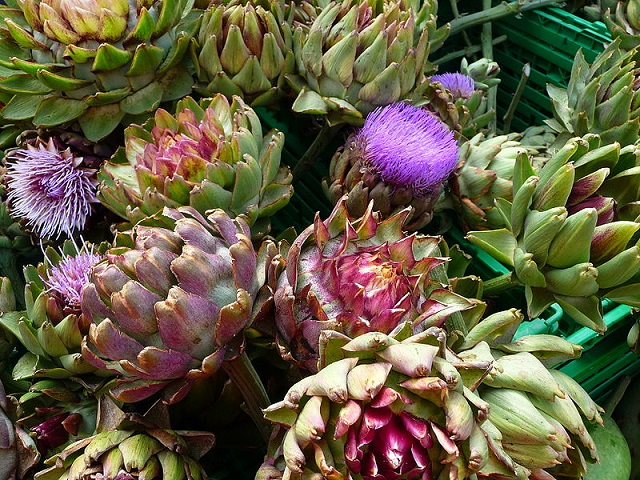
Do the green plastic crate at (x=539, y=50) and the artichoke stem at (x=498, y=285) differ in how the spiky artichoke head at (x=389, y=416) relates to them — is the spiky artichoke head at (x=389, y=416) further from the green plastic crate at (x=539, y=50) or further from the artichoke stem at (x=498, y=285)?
the green plastic crate at (x=539, y=50)

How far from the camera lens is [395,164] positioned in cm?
99

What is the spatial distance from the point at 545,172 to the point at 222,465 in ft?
2.10

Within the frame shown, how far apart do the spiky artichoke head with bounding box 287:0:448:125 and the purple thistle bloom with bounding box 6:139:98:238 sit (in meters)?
0.37

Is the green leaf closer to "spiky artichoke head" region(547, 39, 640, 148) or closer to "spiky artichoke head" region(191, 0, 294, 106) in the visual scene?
"spiky artichoke head" region(191, 0, 294, 106)

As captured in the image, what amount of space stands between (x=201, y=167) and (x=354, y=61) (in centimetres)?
32

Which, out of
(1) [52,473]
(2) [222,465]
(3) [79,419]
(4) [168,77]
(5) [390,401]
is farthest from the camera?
(4) [168,77]

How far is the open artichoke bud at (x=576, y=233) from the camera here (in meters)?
0.87

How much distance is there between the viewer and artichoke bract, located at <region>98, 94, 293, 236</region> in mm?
859

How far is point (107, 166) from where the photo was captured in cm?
95

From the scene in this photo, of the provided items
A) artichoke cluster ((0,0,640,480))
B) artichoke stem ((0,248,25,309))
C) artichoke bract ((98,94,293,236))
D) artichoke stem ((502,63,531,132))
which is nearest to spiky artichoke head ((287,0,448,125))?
artichoke cluster ((0,0,640,480))

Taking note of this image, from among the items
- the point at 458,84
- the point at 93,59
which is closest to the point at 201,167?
the point at 93,59

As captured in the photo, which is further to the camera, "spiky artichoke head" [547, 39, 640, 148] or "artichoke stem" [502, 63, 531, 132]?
"artichoke stem" [502, 63, 531, 132]

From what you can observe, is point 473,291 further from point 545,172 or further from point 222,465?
point 222,465

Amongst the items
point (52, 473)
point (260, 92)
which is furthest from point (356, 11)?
point (52, 473)
